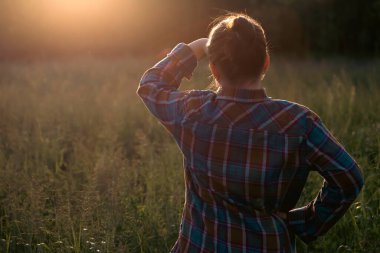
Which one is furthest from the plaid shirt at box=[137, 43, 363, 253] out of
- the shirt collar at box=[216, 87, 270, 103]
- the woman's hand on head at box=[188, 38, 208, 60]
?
the woman's hand on head at box=[188, 38, 208, 60]

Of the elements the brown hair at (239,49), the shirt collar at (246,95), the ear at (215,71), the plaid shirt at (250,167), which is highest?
the brown hair at (239,49)

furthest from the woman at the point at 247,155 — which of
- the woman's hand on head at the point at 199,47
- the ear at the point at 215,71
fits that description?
the woman's hand on head at the point at 199,47

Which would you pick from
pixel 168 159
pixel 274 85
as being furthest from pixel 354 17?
pixel 168 159

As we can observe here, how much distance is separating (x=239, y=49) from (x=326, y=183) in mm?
547

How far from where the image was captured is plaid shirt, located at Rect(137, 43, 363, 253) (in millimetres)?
1699

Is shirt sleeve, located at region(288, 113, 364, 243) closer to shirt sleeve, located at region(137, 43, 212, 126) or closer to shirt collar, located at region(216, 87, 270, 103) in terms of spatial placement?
shirt collar, located at region(216, 87, 270, 103)

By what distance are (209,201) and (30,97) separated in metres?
5.66

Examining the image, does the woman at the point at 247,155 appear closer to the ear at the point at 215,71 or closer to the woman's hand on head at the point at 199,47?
the ear at the point at 215,71

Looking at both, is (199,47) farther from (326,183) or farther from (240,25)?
(326,183)

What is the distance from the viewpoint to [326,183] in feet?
5.97

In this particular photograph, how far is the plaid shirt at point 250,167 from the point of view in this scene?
1.70 metres

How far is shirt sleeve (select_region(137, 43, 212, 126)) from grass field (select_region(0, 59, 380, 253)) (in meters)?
0.97

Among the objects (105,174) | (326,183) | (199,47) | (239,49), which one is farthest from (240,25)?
(105,174)

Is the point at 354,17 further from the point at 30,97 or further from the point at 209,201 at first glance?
the point at 209,201
